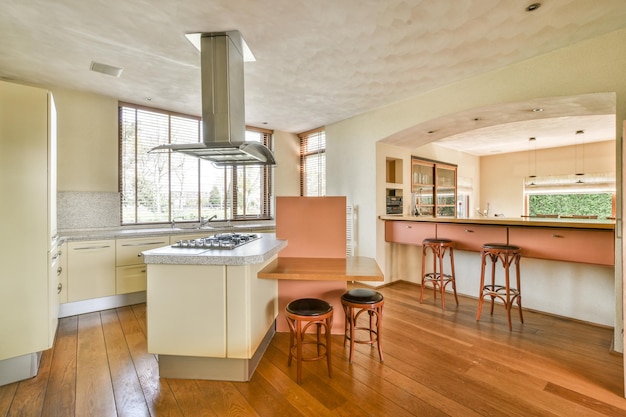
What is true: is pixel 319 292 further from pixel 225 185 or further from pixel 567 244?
pixel 225 185

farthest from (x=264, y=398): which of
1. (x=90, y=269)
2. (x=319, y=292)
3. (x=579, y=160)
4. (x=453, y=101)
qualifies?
(x=579, y=160)

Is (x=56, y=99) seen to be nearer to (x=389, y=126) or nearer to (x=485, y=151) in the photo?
(x=389, y=126)

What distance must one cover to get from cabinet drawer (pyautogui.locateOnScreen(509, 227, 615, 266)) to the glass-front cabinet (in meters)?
2.27

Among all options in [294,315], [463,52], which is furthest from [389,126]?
[294,315]

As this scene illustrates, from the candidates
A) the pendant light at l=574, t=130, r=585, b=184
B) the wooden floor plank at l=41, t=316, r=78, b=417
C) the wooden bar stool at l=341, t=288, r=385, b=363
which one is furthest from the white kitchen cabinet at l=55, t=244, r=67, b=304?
the pendant light at l=574, t=130, r=585, b=184

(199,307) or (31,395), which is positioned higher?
(199,307)

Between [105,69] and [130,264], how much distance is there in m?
2.30

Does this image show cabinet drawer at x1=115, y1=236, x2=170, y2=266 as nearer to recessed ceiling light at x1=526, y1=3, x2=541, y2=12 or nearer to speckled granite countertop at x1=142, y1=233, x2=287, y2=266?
speckled granite countertop at x1=142, y1=233, x2=287, y2=266

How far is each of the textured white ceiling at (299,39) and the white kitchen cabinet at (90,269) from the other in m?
2.00

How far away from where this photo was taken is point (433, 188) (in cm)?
617

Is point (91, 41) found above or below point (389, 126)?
above

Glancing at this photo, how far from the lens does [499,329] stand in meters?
2.92

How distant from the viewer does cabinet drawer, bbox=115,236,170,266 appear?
350cm

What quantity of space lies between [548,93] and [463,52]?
94 cm
